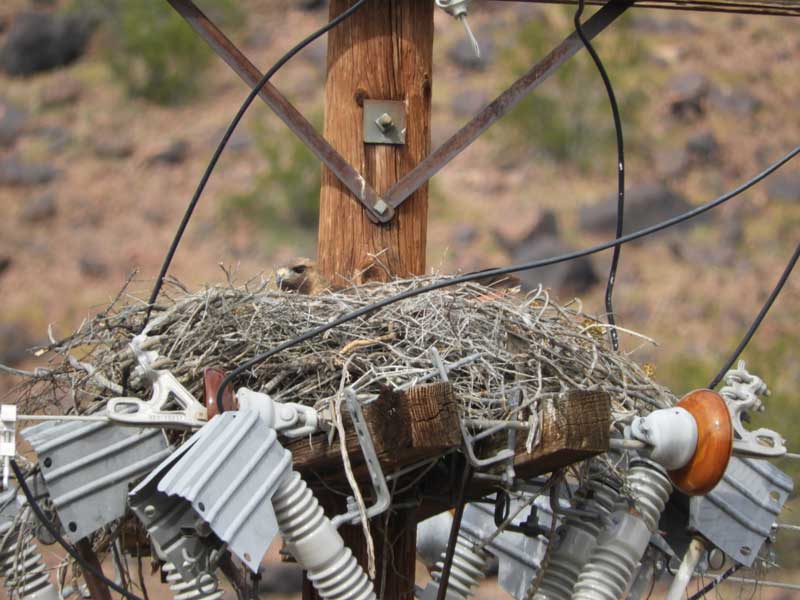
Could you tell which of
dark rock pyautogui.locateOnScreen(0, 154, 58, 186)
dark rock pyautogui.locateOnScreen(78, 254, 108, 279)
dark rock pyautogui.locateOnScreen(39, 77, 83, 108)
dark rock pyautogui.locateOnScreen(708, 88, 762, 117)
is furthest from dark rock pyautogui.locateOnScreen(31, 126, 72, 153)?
dark rock pyautogui.locateOnScreen(708, 88, 762, 117)

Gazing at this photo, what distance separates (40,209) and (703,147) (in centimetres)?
1491

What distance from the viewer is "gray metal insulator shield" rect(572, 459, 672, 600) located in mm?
5391

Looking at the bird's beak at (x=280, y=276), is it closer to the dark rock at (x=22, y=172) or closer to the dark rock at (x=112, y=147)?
the dark rock at (x=22, y=172)

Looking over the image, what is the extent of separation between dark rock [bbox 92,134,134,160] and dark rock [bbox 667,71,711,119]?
1289cm

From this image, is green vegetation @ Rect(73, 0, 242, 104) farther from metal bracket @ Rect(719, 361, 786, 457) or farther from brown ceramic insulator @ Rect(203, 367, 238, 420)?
brown ceramic insulator @ Rect(203, 367, 238, 420)

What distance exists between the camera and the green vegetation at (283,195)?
1216 inches

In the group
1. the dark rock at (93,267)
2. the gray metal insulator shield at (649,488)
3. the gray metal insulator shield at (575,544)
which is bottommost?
the dark rock at (93,267)

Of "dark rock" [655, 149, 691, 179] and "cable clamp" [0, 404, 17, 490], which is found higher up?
"cable clamp" [0, 404, 17, 490]

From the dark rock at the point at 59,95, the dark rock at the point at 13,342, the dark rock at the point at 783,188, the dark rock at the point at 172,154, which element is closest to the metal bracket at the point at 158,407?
the dark rock at the point at 13,342

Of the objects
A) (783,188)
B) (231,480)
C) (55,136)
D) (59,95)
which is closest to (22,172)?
(55,136)

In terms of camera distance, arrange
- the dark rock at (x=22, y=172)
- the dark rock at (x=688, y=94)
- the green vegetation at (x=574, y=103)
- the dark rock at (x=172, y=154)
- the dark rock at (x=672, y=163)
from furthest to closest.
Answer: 1. the dark rock at (x=22, y=172)
2. the dark rock at (x=172, y=154)
3. the dark rock at (x=688, y=94)
4. the green vegetation at (x=574, y=103)
5. the dark rock at (x=672, y=163)

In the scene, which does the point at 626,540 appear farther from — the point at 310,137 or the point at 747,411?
the point at 310,137

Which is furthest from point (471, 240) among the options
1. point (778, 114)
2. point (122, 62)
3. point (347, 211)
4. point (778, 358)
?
point (347, 211)

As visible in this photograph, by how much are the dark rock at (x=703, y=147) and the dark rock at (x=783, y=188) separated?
5.62 feet
